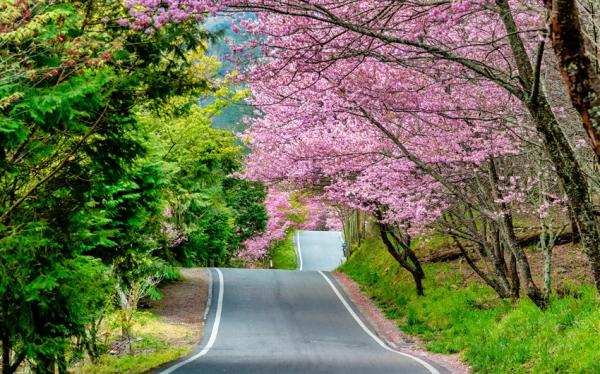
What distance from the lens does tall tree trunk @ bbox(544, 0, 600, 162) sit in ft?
15.0

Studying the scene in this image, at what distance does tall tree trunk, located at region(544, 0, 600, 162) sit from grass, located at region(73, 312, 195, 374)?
34.7ft

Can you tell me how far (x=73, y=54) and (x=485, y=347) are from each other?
9.56m

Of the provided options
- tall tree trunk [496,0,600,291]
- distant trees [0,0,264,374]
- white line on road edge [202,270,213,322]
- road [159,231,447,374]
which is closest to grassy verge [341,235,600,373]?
road [159,231,447,374]

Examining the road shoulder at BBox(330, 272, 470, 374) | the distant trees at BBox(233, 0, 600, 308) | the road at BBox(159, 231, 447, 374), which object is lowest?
the road shoulder at BBox(330, 272, 470, 374)

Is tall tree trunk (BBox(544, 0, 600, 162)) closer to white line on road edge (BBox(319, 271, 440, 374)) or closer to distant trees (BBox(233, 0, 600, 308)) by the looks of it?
distant trees (BBox(233, 0, 600, 308))

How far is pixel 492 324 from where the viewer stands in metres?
14.1

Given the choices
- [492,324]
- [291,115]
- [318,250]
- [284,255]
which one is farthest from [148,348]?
[318,250]

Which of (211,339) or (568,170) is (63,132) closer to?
(568,170)

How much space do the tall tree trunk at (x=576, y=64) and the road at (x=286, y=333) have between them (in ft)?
27.5

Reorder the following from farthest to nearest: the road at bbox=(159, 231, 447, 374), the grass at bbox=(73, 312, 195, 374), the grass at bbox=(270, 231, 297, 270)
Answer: the grass at bbox=(270, 231, 297, 270) → the grass at bbox=(73, 312, 195, 374) → the road at bbox=(159, 231, 447, 374)

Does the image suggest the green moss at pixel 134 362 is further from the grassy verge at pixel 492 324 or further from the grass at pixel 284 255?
the grass at pixel 284 255

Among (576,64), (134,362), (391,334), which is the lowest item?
(391,334)

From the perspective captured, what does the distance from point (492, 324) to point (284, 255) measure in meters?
41.2

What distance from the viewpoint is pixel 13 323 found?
30.0ft
